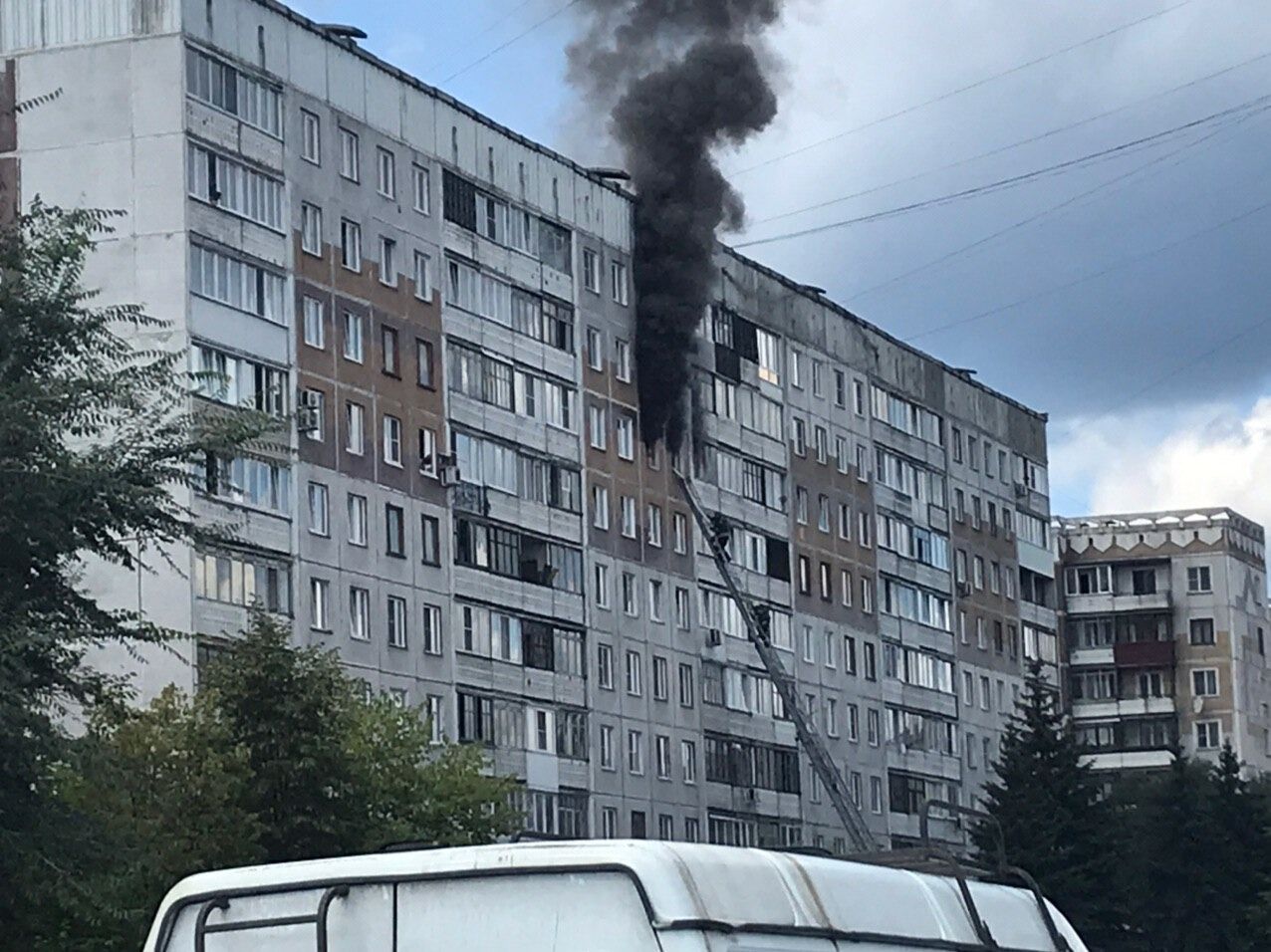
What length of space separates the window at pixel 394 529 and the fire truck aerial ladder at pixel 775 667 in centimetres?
1566

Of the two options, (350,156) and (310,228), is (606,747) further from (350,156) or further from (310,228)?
(350,156)

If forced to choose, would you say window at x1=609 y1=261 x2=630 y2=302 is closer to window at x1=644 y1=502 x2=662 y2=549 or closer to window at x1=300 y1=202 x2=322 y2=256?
window at x1=644 y1=502 x2=662 y2=549

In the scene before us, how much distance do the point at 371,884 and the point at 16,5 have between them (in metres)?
57.2

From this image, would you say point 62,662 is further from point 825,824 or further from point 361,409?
point 825,824

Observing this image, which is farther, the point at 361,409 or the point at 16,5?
the point at 361,409

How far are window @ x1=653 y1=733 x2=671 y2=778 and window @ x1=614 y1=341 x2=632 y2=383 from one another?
33.6ft

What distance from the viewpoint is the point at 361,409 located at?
66.8 meters

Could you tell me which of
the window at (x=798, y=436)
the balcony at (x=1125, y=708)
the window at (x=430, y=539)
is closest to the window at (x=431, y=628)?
the window at (x=430, y=539)

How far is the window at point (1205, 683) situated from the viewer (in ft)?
410

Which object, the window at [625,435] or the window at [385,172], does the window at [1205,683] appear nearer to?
the window at [625,435]

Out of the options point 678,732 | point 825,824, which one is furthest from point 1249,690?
point 678,732

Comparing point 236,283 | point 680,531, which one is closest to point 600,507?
point 680,531

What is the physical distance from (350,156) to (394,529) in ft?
29.6

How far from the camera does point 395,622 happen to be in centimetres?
6669
